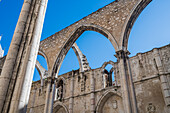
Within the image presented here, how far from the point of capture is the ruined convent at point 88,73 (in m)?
2.86

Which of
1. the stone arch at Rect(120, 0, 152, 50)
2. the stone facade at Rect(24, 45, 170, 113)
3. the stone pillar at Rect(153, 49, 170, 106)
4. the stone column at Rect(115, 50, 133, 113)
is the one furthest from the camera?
the stone facade at Rect(24, 45, 170, 113)

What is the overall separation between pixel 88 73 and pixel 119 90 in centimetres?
306

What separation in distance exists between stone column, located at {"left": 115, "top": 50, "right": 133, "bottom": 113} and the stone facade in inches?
135

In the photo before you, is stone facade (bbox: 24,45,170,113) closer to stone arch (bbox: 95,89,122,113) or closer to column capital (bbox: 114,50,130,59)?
stone arch (bbox: 95,89,122,113)

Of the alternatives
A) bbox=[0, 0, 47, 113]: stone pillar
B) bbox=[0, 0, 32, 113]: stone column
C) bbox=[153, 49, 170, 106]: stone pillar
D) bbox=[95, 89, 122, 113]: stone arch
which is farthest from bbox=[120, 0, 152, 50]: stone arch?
bbox=[0, 0, 32, 113]: stone column

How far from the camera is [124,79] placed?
6.99 metres

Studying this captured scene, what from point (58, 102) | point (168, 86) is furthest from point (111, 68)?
point (58, 102)

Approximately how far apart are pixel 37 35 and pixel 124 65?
499cm

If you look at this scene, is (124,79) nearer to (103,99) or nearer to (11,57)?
(103,99)

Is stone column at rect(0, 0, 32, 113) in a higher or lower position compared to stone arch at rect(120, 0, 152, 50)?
lower

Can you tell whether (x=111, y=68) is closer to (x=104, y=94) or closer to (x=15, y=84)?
(x=104, y=94)

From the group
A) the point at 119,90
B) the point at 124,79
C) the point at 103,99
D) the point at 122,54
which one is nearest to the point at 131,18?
the point at 122,54

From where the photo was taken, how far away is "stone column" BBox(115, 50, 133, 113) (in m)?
6.44

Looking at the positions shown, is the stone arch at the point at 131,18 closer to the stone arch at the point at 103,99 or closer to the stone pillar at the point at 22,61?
the stone arch at the point at 103,99
